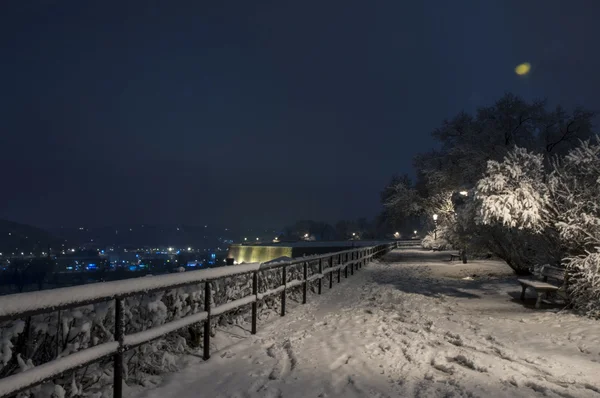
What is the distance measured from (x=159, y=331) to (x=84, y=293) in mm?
1248

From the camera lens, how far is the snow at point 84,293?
3.26m

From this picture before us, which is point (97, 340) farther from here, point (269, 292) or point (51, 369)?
point (269, 292)

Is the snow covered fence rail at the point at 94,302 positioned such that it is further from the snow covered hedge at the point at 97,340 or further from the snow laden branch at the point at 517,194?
the snow laden branch at the point at 517,194

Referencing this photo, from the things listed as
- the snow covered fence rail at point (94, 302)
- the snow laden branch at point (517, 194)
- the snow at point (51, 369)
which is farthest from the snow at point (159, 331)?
the snow laden branch at point (517, 194)

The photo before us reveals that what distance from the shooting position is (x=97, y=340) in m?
4.47

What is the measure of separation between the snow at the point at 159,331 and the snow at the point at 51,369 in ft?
0.71

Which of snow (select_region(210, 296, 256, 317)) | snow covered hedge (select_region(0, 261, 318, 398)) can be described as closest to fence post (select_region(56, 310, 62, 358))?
snow covered hedge (select_region(0, 261, 318, 398))

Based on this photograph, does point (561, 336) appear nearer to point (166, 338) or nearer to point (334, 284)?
point (166, 338)

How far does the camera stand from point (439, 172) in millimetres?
28125

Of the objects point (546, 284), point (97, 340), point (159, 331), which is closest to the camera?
point (97, 340)

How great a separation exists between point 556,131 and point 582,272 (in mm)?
18677

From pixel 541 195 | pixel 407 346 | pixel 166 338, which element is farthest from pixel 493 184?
pixel 166 338

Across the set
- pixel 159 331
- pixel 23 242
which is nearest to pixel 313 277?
pixel 159 331

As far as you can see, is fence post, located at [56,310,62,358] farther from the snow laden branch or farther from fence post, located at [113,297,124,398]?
the snow laden branch
